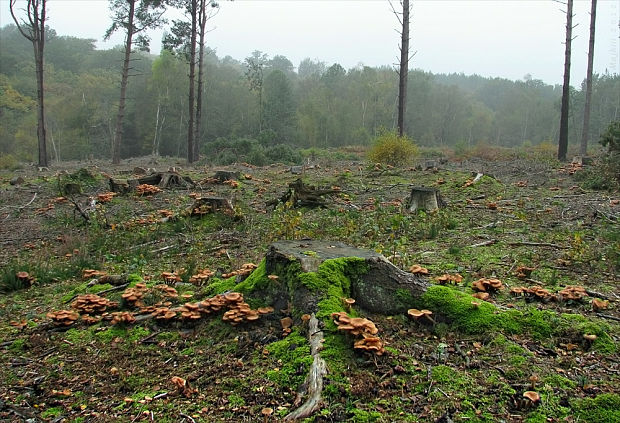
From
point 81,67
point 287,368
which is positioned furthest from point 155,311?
point 81,67

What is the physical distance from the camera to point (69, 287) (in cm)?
571

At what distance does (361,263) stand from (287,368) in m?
1.16

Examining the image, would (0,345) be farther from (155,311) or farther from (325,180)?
(325,180)

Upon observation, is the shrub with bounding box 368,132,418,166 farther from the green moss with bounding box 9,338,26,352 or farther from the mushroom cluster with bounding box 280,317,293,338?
the green moss with bounding box 9,338,26,352

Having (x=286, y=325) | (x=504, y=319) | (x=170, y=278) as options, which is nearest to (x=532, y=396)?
(x=504, y=319)

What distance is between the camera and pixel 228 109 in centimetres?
5338

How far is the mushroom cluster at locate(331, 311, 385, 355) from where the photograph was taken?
10.3ft

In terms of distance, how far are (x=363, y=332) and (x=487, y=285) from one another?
5.66ft

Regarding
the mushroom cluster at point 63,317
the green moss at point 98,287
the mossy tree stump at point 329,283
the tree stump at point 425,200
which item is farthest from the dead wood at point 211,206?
the mossy tree stump at point 329,283

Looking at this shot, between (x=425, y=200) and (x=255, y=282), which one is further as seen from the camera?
(x=425, y=200)

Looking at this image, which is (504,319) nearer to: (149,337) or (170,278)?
(149,337)

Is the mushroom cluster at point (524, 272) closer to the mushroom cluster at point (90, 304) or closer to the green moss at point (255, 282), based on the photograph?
the green moss at point (255, 282)

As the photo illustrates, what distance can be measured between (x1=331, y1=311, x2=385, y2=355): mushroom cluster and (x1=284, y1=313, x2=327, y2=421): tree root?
192 mm

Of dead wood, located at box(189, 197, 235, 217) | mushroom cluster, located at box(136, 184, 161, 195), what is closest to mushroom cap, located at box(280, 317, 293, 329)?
dead wood, located at box(189, 197, 235, 217)
